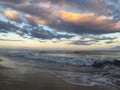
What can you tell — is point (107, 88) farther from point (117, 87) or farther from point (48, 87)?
point (48, 87)

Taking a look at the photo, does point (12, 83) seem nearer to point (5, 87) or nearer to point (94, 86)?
point (5, 87)

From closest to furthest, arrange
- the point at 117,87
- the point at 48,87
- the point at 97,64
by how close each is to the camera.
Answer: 1. the point at 48,87
2. the point at 117,87
3. the point at 97,64

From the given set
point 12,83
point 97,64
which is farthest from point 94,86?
point 97,64

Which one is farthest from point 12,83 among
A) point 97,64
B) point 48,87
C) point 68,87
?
point 97,64

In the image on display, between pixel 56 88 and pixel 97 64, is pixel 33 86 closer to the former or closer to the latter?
pixel 56 88

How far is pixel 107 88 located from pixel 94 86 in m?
0.57

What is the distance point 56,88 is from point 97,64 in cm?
1180

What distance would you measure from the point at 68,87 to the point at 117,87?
1.91 metres

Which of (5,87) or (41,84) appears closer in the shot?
(5,87)

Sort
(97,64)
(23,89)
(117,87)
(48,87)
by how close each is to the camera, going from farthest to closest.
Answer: (97,64) → (117,87) → (48,87) → (23,89)

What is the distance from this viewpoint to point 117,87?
9.04m

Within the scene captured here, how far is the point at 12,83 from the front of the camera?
29.6 feet

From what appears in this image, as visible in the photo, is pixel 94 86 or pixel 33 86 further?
pixel 94 86

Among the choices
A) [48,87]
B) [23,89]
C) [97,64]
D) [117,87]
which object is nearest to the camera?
[23,89]
